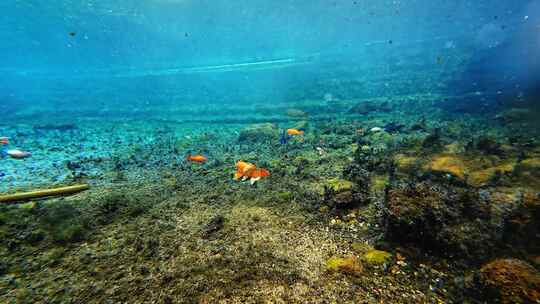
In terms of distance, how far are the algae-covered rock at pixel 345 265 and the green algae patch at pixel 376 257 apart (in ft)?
0.59

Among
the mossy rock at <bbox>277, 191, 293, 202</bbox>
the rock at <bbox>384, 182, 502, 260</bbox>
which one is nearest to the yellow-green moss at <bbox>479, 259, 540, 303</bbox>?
the rock at <bbox>384, 182, 502, 260</bbox>

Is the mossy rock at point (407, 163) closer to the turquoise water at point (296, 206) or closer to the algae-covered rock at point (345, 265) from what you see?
the turquoise water at point (296, 206)

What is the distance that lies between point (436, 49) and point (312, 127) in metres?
25.6

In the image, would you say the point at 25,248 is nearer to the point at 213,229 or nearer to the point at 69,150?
the point at 213,229

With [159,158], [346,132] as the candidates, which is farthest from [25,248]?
[346,132]

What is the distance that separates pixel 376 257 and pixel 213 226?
122 inches

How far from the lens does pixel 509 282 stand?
2.53 m

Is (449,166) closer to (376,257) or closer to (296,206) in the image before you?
(376,257)

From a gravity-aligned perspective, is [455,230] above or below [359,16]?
below

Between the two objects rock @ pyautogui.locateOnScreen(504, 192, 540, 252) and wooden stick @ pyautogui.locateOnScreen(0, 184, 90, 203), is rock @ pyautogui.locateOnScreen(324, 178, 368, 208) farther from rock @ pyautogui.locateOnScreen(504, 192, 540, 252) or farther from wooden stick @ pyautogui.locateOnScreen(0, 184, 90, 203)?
wooden stick @ pyautogui.locateOnScreen(0, 184, 90, 203)

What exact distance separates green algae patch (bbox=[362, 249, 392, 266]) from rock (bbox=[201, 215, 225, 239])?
2828 millimetres

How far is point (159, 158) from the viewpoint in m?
10.8

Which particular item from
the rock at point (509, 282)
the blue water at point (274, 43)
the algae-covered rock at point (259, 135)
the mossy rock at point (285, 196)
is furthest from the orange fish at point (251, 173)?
the blue water at point (274, 43)

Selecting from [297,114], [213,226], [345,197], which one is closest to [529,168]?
[345,197]
